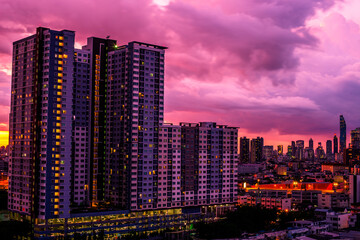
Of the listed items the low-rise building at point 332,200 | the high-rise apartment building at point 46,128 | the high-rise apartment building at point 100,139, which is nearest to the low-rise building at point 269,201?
the low-rise building at point 332,200

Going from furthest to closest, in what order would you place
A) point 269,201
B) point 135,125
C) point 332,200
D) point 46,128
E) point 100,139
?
point 332,200 → point 269,201 → point 100,139 → point 135,125 → point 46,128

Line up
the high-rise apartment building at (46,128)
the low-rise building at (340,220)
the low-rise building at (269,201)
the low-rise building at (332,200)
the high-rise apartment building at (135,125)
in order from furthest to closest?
1. the low-rise building at (332,200)
2. the low-rise building at (269,201)
3. the low-rise building at (340,220)
4. the high-rise apartment building at (135,125)
5. the high-rise apartment building at (46,128)

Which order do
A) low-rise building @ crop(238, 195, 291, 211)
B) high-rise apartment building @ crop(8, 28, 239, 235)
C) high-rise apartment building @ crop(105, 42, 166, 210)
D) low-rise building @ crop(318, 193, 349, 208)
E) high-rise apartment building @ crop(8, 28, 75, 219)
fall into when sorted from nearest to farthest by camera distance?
high-rise apartment building @ crop(8, 28, 75, 219) < high-rise apartment building @ crop(8, 28, 239, 235) < high-rise apartment building @ crop(105, 42, 166, 210) < low-rise building @ crop(238, 195, 291, 211) < low-rise building @ crop(318, 193, 349, 208)

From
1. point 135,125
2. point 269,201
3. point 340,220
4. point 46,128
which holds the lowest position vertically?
point 340,220

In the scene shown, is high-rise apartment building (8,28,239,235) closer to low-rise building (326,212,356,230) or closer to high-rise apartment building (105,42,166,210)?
high-rise apartment building (105,42,166,210)

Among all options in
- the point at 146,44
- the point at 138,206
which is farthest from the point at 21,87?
the point at 138,206

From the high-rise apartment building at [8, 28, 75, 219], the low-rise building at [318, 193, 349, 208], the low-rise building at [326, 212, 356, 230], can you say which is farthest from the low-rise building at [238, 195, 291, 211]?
the high-rise apartment building at [8, 28, 75, 219]

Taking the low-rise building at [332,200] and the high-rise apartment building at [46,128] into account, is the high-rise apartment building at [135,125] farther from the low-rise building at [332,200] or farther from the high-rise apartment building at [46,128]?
the low-rise building at [332,200]

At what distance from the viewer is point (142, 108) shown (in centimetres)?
13588

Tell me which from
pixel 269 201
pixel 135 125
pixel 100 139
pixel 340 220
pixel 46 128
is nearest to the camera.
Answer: pixel 46 128

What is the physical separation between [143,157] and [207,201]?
31.8 metres

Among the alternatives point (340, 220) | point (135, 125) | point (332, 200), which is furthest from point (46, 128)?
point (332, 200)

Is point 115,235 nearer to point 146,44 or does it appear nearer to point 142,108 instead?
point 142,108

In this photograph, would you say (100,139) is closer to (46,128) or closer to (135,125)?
(135,125)
